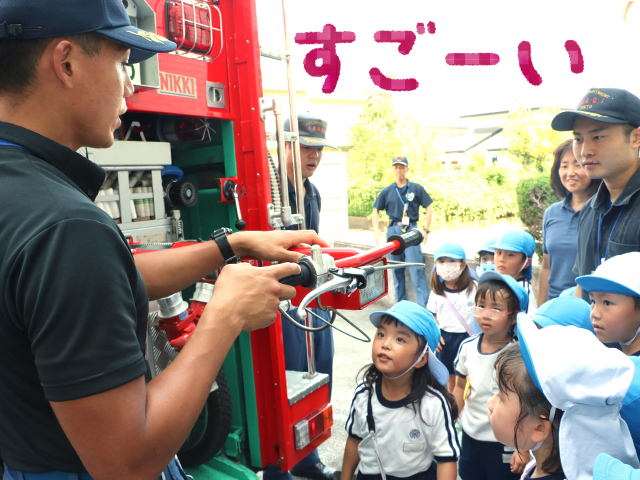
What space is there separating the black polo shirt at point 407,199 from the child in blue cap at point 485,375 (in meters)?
4.01

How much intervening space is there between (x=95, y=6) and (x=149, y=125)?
5.56ft

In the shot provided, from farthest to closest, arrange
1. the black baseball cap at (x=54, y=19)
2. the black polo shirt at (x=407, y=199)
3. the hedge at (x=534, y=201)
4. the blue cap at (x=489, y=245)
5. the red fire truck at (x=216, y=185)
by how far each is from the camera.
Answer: the hedge at (x=534, y=201) < the black polo shirt at (x=407, y=199) < the blue cap at (x=489, y=245) < the red fire truck at (x=216, y=185) < the black baseball cap at (x=54, y=19)

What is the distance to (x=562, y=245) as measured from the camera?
342 centimetres

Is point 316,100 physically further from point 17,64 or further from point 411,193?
point 17,64

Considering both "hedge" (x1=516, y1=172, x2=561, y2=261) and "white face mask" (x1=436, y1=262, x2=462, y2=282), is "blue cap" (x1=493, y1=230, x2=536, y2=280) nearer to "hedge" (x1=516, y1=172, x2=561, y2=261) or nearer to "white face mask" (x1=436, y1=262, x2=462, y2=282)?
"white face mask" (x1=436, y1=262, x2=462, y2=282)

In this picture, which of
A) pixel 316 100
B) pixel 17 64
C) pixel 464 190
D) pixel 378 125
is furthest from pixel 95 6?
pixel 316 100

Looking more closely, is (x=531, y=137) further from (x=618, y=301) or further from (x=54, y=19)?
(x=54, y=19)

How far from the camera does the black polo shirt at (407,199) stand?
6883 millimetres

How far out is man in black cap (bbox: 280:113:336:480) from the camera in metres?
3.12

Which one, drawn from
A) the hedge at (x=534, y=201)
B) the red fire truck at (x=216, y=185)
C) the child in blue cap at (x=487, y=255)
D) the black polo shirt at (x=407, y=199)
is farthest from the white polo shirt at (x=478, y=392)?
the hedge at (x=534, y=201)

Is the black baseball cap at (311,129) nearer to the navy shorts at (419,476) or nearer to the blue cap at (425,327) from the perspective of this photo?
the blue cap at (425,327)

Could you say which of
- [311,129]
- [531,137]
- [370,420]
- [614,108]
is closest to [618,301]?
[614,108]

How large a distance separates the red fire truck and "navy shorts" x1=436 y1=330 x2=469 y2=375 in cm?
130

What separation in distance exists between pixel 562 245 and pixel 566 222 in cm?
18
